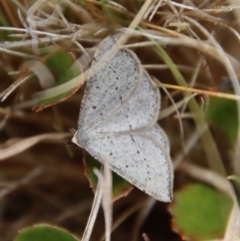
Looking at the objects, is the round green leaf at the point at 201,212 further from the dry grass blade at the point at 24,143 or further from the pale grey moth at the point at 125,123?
the dry grass blade at the point at 24,143

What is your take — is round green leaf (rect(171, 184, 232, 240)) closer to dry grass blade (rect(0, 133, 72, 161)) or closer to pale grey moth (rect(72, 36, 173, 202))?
pale grey moth (rect(72, 36, 173, 202))

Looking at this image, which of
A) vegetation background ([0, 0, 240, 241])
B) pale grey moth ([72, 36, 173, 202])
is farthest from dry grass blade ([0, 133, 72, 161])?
pale grey moth ([72, 36, 173, 202])

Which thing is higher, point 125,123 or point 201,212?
point 125,123

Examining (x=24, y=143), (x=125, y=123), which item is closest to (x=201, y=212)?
(x=125, y=123)

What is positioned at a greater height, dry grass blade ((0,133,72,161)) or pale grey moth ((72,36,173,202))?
pale grey moth ((72,36,173,202))

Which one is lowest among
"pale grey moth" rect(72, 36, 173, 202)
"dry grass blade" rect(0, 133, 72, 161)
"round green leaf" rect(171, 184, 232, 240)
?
"round green leaf" rect(171, 184, 232, 240)

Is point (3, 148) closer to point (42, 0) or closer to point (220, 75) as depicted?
point (42, 0)

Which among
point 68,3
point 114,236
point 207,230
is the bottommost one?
point 114,236

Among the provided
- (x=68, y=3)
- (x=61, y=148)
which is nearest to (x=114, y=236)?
(x=61, y=148)

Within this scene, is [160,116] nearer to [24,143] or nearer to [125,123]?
[125,123]
